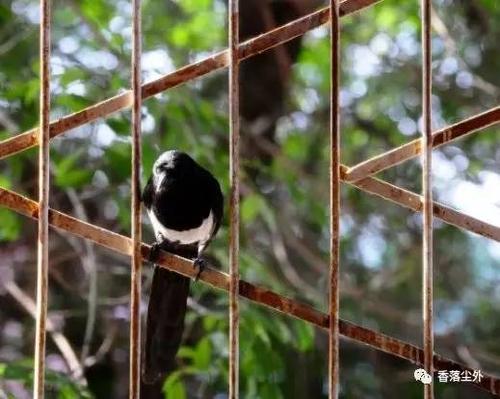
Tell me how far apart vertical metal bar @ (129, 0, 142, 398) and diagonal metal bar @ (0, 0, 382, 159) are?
0.11 feet

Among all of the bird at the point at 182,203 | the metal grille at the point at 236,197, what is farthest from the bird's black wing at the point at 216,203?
the metal grille at the point at 236,197

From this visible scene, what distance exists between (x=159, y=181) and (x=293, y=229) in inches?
44.6

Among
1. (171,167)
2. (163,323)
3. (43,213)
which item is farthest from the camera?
(171,167)

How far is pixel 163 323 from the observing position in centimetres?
162

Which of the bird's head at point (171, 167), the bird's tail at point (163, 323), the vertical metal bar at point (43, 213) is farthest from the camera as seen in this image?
the bird's head at point (171, 167)

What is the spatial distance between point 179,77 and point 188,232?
758mm

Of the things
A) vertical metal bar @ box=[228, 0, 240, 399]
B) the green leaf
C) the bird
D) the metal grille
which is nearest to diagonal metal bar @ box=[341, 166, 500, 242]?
the metal grille

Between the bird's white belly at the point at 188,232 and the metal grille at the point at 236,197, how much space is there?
2.28 feet

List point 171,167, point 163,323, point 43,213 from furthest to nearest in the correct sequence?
point 171,167 < point 163,323 < point 43,213

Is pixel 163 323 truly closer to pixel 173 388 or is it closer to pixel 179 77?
pixel 173 388

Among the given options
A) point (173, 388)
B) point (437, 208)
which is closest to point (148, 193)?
point (173, 388)

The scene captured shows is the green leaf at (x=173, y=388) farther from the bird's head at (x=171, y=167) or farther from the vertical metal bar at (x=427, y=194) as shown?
the vertical metal bar at (x=427, y=194)

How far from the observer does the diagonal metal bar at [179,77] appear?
1.24 metres

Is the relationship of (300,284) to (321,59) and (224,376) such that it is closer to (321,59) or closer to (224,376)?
(224,376)
